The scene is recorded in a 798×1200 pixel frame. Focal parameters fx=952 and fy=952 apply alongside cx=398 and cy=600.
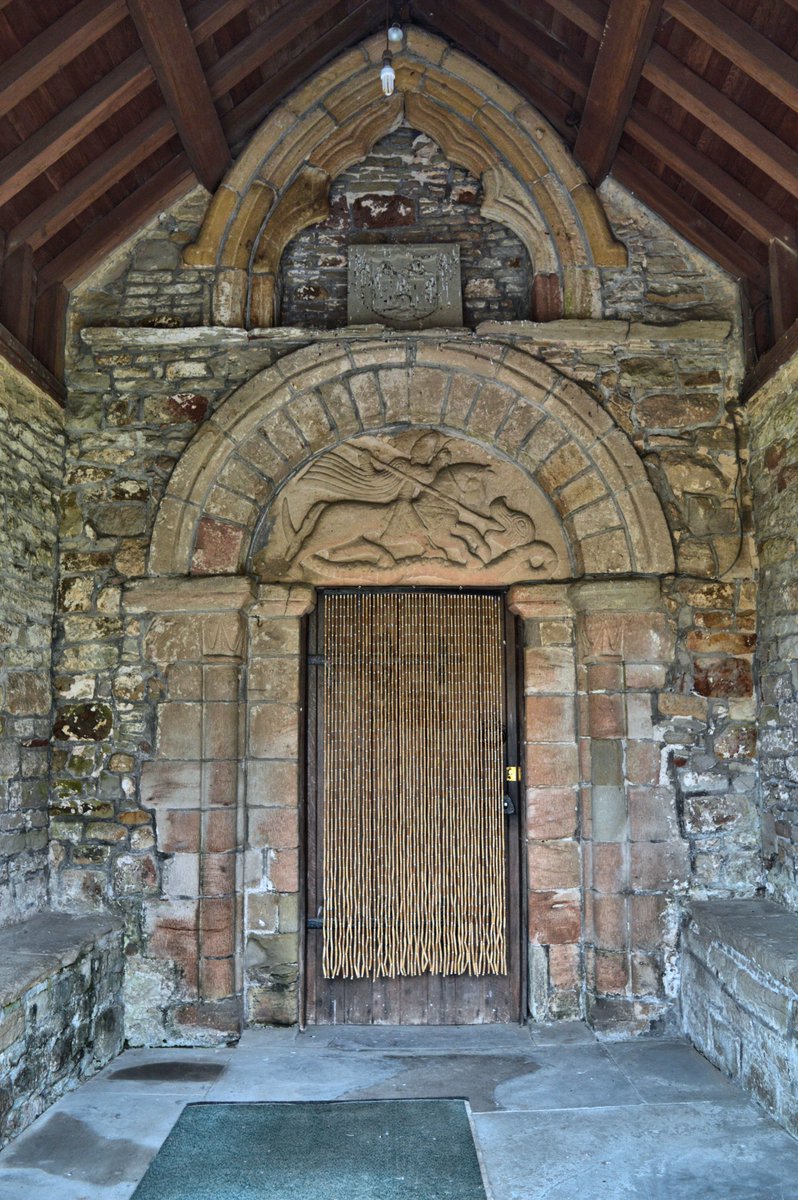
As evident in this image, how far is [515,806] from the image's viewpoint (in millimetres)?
4652

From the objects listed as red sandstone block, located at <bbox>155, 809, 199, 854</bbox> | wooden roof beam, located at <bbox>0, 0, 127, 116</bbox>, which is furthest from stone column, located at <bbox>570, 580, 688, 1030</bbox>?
wooden roof beam, located at <bbox>0, 0, 127, 116</bbox>

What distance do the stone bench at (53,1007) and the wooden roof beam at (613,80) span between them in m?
4.23

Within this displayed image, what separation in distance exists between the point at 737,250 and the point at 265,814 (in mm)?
3471

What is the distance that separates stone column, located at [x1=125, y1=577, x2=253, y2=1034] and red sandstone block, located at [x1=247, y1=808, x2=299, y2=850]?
0.29 ft

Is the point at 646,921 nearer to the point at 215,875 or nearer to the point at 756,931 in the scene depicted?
the point at 756,931

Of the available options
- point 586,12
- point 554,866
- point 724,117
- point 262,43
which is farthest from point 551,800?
point 262,43

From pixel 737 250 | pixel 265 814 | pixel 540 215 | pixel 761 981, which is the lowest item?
pixel 761 981

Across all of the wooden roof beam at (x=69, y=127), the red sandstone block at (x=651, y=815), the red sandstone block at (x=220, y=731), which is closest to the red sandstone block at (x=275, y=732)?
the red sandstone block at (x=220, y=731)

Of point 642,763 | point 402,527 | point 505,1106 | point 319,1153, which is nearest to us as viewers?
point 319,1153

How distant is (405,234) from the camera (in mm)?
4895

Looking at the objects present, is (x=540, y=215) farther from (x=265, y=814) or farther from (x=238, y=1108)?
(x=238, y=1108)

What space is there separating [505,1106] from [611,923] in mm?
1010

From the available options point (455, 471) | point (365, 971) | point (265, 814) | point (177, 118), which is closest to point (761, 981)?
point (365, 971)

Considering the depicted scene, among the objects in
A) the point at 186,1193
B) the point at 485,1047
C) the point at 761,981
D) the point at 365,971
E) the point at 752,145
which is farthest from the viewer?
the point at 365,971
